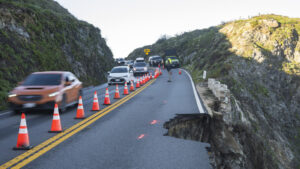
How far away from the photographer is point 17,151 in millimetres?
6469

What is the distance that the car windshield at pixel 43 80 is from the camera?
12180 millimetres

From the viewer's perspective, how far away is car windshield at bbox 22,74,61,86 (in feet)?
40.0

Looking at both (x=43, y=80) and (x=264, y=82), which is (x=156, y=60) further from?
(x=43, y=80)

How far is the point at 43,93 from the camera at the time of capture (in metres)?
11.3

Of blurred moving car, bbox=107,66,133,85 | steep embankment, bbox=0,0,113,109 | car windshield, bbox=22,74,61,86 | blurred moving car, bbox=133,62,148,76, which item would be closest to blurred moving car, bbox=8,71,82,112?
car windshield, bbox=22,74,61,86

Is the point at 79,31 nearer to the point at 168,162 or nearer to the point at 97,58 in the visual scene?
the point at 97,58

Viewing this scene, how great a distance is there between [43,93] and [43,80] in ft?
4.05

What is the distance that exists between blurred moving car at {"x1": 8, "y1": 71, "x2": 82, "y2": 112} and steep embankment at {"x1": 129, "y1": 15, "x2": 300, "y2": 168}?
227 inches

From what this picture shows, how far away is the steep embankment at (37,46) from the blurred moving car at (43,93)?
12.8 feet

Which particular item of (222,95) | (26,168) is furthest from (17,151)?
(222,95)

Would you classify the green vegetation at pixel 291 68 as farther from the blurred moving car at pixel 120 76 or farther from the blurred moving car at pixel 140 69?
the blurred moving car at pixel 120 76

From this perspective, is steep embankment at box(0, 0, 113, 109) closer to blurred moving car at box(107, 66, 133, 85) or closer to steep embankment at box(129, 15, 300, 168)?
blurred moving car at box(107, 66, 133, 85)

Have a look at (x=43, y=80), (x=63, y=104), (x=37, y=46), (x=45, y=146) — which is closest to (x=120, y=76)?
(x=37, y=46)

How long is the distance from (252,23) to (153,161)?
43.3 metres
